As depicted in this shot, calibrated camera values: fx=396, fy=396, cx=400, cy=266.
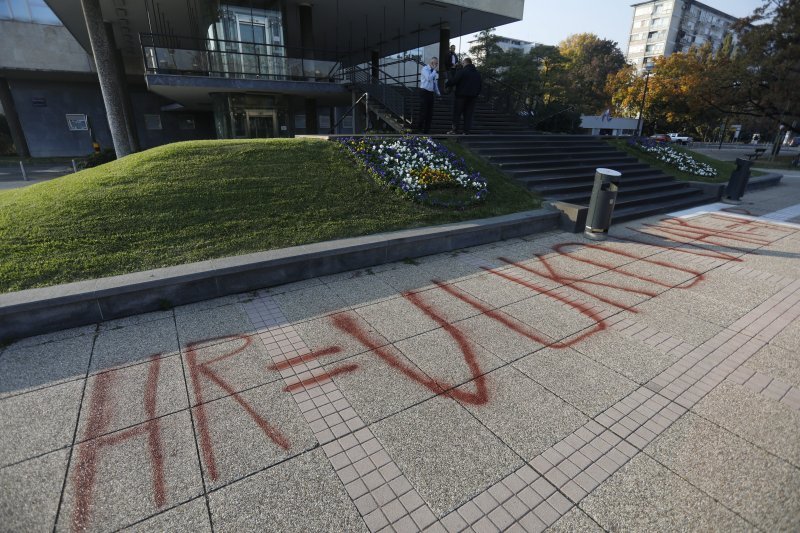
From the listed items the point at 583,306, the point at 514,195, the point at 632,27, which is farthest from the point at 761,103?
the point at 632,27

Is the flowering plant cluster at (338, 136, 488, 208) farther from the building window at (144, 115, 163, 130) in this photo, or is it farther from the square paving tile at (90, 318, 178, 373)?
the building window at (144, 115, 163, 130)

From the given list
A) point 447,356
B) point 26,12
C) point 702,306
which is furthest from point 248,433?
point 26,12

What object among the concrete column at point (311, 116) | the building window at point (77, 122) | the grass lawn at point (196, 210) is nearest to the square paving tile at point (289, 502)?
the grass lawn at point (196, 210)

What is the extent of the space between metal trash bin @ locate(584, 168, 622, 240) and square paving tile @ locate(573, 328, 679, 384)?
4364 mm

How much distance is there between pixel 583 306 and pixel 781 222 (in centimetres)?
909

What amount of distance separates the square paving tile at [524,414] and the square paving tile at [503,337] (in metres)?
0.46

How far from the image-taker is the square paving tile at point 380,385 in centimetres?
353

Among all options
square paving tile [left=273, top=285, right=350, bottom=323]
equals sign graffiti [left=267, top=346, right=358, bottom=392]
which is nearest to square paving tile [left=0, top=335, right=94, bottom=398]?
equals sign graffiti [left=267, top=346, right=358, bottom=392]

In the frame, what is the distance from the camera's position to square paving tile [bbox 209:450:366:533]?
2.50 meters

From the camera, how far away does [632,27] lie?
8912 cm

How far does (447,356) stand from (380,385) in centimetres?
87

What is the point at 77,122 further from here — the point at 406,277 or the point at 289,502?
the point at 289,502

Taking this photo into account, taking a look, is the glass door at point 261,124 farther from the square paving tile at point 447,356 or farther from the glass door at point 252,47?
the square paving tile at point 447,356

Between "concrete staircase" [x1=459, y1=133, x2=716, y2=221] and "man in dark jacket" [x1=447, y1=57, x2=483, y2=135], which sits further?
"man in dark jacket" [x1=447, y1=57, x2=483, y2=135]
